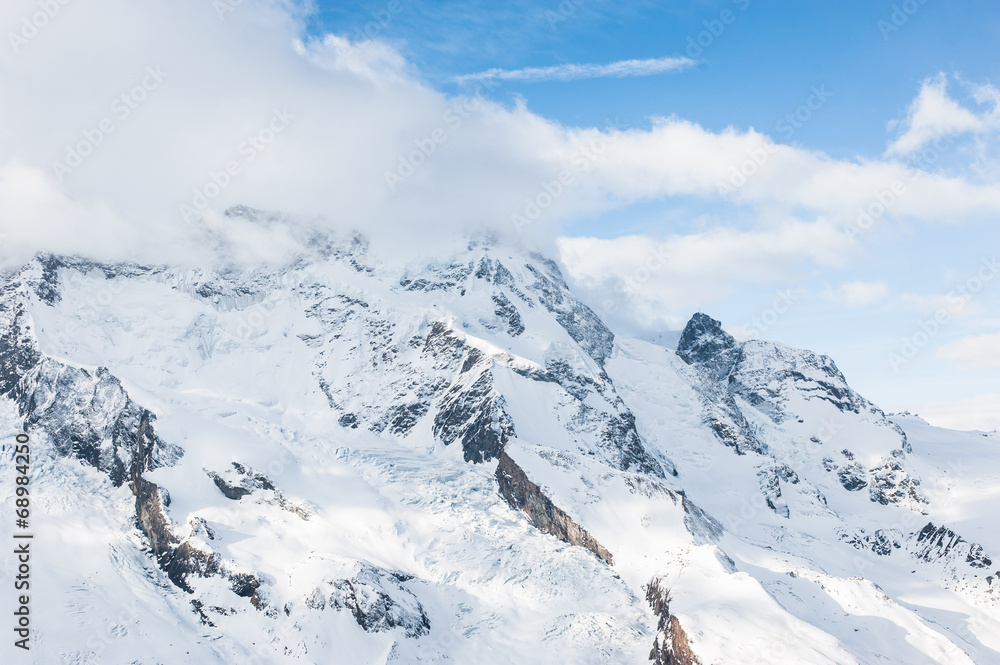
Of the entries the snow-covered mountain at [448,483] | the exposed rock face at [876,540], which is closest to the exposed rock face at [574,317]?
the snow-covered mountain at [448,483]

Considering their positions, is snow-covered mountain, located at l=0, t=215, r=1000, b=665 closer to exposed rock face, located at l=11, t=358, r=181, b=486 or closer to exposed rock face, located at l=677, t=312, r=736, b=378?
exposed rock face, located at l=11, t=358, r=181, b=486

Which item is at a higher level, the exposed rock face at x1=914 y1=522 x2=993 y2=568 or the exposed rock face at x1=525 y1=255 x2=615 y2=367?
the exposed rock face at x1=525 y1=255 x2=615 y2=367

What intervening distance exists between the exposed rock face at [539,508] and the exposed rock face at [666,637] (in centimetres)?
985

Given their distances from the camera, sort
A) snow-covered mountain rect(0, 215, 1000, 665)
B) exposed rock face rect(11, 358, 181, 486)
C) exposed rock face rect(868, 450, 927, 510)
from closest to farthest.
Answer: snow-covered mountain rect(0, 215, 1000, 665)
exposed rock face rect(11, 358, 181, 486)
exposed rock face rect(868, 450, 927, 510)

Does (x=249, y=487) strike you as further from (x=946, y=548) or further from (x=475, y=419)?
(x=946, y=548)

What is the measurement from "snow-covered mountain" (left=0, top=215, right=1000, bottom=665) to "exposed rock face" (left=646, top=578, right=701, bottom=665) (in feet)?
1.15

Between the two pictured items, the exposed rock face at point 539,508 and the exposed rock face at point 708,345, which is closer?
the exposed rock face at point 539,508

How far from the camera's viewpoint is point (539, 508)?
97500mm

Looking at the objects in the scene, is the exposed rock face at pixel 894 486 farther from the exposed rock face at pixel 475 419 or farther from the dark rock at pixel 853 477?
the exposed rock face at pixel 475 419

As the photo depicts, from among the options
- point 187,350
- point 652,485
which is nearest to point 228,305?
point 187,350

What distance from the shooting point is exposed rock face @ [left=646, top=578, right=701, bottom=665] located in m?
65.4

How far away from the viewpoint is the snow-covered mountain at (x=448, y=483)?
7500 cm

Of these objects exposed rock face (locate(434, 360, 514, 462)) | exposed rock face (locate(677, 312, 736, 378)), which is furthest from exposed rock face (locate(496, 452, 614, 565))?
exposed rock face (locate(677, 312, 736, 378))

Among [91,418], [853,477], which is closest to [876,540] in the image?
[853,477]
